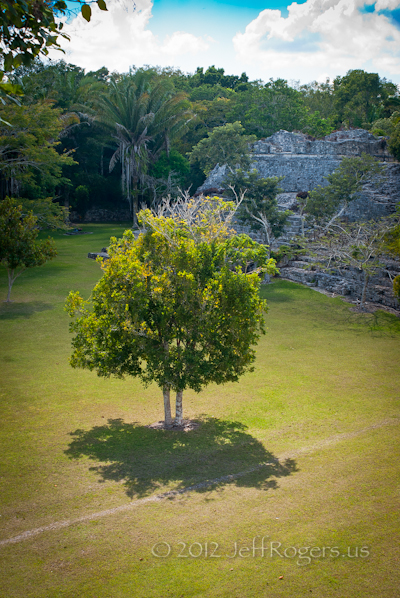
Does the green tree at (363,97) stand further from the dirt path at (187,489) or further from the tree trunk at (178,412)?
the tree trunk at (178,412)

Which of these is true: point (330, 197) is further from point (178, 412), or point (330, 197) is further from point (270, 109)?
point (178, 412)

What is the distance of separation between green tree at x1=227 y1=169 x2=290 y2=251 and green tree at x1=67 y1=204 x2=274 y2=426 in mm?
16080

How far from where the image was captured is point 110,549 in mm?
5375

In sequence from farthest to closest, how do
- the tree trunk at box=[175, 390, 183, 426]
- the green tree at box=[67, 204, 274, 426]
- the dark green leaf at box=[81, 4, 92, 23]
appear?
the tree trunk at box=[175, 390, 183, 426], the green tree at box=[67, 204, 274, 426], the dark green leaf at box=[81, 4, 92, 23]

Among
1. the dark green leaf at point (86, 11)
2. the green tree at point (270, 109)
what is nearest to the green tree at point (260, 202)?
the green tree at point (270, 109)

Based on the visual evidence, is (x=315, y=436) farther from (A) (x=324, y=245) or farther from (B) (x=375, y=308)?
(A) (x=324, y=245)

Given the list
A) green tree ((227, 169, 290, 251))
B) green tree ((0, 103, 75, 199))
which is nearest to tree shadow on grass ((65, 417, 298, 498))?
green tree ((227, 169, 290, 251))

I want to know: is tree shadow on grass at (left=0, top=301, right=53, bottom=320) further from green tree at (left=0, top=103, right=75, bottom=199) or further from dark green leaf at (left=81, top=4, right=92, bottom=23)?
dark green leaf at (left=81, top=4, right=92, bottom=23)

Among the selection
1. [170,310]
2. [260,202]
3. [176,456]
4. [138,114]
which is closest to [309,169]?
[260,202]

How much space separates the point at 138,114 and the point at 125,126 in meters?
1.21

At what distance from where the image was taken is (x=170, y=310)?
7832mm

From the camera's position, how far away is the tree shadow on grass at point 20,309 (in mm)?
15766

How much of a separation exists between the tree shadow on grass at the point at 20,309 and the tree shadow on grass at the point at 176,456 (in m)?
8.38

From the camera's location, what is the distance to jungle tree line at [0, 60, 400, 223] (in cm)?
2573
